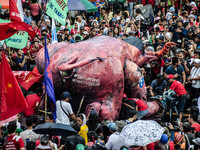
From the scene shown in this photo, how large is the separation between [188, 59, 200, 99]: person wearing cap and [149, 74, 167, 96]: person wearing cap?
4.30 feet

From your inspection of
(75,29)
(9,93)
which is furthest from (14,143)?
(75,29)

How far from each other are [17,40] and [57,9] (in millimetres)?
1413

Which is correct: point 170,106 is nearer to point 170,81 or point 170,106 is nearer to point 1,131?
point 170,81

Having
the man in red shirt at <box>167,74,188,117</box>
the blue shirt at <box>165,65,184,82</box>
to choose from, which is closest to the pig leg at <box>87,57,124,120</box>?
the man in red shirt at <box>167,74,188,117</box>

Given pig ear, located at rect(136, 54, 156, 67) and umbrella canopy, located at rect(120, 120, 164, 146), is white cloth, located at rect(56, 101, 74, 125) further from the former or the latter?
pig ear, located at rect(136, 54, 156, 67)

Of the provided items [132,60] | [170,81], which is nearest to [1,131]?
[132,60]

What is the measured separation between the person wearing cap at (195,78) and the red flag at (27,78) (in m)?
4.90

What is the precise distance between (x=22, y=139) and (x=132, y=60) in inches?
198

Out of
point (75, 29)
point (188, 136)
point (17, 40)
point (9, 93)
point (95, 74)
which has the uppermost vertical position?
point (17, 40)

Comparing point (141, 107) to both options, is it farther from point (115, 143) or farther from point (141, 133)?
point (141, 133)

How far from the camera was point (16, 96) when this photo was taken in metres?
9.12

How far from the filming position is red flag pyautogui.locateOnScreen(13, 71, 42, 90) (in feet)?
40.0

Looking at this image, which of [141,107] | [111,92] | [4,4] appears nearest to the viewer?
[111,92]

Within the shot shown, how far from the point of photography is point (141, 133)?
794 centimetres
